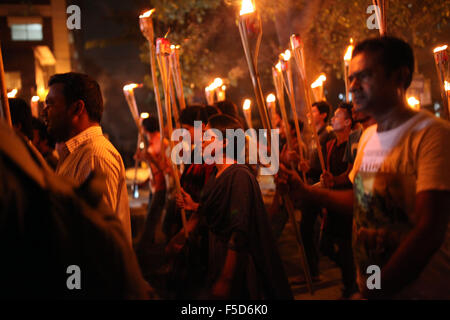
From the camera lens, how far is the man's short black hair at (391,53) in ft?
7.22

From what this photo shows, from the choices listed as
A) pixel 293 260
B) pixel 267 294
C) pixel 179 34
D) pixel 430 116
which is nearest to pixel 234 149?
pixel 267 294

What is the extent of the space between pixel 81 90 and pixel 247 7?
117 cm

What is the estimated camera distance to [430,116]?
82.3 inches

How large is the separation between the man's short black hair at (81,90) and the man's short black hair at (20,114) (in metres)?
0.97

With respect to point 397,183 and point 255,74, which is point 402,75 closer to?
point 397,183

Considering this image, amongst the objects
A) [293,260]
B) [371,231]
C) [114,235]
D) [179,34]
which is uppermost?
[179,34]

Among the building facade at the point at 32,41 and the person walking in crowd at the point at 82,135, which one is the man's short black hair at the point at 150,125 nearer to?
the person walking in crowd at the point at 82,135

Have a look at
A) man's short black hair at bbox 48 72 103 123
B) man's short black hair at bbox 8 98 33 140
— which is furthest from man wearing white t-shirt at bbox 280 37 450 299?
man's short black hair at bbox 8 98 33 140

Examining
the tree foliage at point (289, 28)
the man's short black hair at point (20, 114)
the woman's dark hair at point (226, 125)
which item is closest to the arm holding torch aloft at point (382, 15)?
the woman's dark hair at point (226, 125)

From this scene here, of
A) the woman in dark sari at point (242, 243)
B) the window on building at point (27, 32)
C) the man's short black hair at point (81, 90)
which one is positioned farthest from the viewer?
the window on building at point (27, 32)
